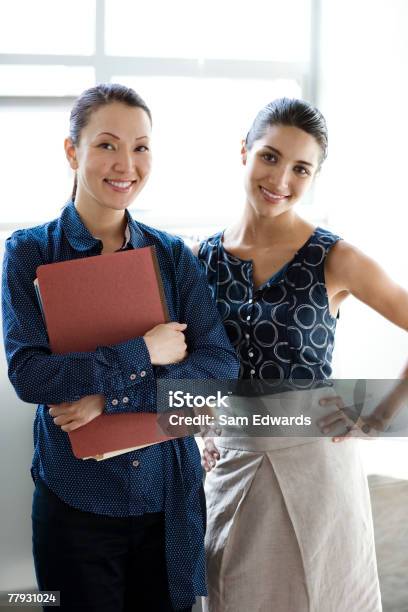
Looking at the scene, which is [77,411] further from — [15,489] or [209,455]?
[15,489]

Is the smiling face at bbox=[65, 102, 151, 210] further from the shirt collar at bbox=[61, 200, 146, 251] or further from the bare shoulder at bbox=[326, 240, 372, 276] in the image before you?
the bare shoulder at bbox=[326, 240, 372, 276]

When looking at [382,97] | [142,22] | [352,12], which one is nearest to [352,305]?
Answer: [382,97]

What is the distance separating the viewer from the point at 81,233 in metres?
1.42

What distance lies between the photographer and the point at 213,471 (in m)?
1.59

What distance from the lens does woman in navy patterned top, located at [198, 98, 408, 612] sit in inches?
57.9

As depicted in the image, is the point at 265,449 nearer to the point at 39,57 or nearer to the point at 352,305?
the point at 352,305

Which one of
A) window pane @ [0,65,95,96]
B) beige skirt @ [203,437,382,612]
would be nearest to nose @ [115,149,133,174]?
beige skirt @ [203,437,382,612]

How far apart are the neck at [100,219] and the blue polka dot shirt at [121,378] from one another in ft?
0.07

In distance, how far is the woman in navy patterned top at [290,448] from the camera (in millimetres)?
1470

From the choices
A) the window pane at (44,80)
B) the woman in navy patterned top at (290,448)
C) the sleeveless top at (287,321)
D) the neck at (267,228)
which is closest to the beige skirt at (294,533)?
the woman in navy patterned top at (290,448)

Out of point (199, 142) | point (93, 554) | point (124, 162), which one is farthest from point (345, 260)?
point (199, 142)

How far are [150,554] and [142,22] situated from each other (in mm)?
1601

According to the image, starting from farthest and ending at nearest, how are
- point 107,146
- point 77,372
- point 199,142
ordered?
1. point 199,142
2. point 107,146
3. point 77,372

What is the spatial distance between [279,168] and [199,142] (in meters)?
0.97
